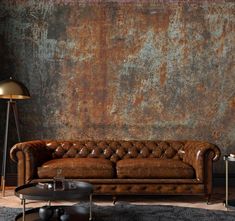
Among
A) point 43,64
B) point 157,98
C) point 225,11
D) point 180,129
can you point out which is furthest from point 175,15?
point 43,64

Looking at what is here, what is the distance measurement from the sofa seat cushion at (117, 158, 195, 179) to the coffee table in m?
1.05

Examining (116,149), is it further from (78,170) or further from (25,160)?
(25,160)

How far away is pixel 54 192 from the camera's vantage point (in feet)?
11.3

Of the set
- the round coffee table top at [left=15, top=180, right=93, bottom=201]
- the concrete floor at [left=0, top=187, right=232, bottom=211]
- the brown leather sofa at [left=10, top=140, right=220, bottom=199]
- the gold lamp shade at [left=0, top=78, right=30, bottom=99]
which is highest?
the gold lamp shade at [left=0, top=78, right=30, bottom=99]

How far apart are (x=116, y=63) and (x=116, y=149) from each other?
1.39 meters

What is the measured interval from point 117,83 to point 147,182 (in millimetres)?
1839

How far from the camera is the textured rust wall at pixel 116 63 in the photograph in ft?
19.5

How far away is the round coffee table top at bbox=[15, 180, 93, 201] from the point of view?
332cm

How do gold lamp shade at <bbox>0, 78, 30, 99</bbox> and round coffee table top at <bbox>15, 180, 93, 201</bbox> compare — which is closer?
round coffee table top at <bbox>15, 180, 93, 201</bbox>

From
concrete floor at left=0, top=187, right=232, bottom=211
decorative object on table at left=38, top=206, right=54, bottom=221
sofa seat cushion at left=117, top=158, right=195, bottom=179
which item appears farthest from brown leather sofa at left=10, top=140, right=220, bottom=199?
decorative object on table at left=38, top=206, right=54, bottom=221

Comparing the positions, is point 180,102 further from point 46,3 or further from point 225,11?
point 46,3

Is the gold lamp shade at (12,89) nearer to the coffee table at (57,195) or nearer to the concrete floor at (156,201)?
the concrete floor at (156,201)

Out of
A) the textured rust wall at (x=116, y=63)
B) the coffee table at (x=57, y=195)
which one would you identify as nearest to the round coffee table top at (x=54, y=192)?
the coffee table at (x=57, y=195)

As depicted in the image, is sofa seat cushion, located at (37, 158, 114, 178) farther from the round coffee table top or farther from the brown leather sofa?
the round coffee table top
